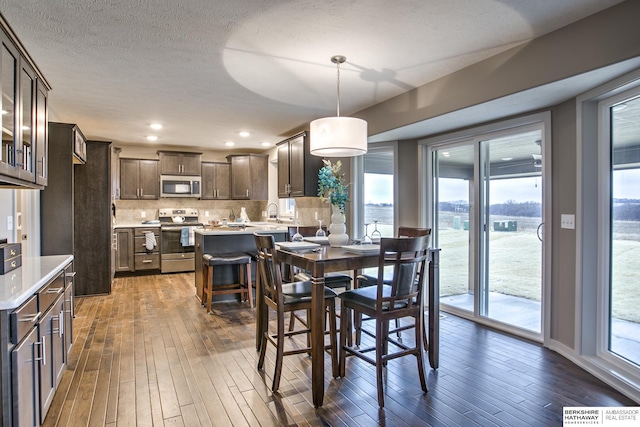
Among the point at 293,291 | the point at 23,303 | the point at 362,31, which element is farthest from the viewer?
the point at 293,291

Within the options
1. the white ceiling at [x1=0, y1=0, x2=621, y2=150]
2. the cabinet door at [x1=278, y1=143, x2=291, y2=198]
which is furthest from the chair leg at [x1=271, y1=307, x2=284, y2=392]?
the cabinet door at [x1=278, y1=143, x2=291, y2=198]

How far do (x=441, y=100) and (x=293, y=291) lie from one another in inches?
86.7

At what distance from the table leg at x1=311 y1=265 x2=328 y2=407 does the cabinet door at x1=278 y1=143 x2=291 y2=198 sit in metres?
3.42

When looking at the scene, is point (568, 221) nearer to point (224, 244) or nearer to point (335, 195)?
point (335, 195)

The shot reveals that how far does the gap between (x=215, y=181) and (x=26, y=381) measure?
238 inches

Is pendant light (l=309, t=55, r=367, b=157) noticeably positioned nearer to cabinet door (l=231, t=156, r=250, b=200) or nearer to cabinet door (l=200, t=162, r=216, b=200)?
cabinet door (l=231, t=156, r=250, b=200)

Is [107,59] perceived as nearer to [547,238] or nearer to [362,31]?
[362,31]

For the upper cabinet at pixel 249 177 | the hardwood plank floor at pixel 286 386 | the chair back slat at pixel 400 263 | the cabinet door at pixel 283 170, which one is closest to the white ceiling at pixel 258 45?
the cabinet door at pixel 283 170

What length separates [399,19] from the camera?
7.77 feet

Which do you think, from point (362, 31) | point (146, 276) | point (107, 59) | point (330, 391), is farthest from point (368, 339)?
point (146, 276)

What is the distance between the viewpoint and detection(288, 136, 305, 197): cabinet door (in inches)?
205

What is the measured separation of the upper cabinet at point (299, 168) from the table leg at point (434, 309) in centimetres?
262

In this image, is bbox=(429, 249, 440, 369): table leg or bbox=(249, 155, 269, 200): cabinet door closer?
bbox=(429, 249, 440, 369): table leg

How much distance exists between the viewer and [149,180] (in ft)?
23.1
